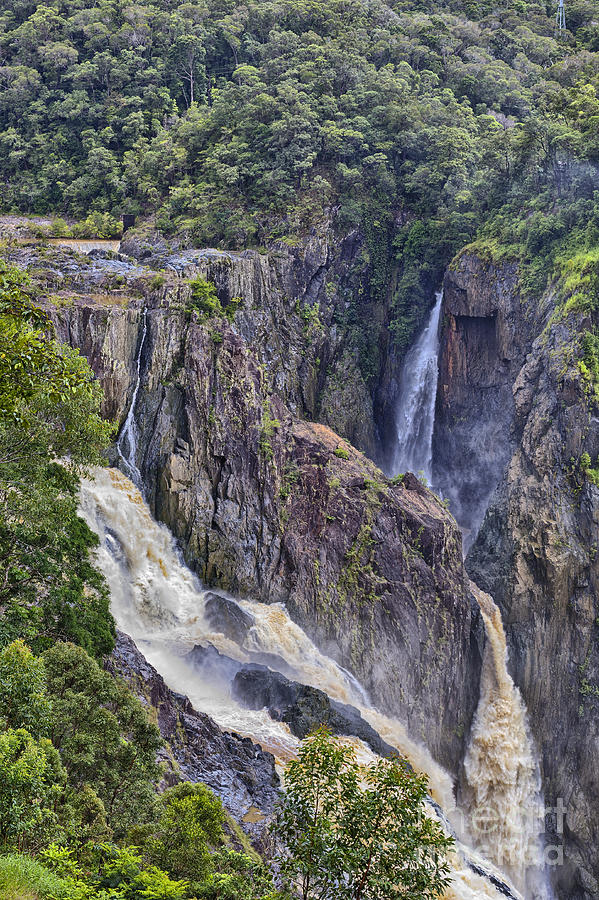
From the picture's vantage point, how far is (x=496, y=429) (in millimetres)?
33875

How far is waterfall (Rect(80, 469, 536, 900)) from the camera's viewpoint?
67.4 ft

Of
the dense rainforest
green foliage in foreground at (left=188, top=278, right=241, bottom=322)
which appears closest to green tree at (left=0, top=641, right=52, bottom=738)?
the dense rainforest

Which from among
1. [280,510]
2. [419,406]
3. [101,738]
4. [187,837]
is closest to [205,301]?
[280,510]

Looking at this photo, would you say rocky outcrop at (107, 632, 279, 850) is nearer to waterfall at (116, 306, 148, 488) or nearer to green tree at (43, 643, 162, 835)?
green tree at (43, 643, 162, 835)

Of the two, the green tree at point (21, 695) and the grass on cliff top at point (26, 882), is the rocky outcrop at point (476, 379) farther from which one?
the grass on cliff top at point (26, 882)

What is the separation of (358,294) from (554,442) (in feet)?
42.1

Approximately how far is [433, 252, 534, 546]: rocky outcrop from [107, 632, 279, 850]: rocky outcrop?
18362 mm

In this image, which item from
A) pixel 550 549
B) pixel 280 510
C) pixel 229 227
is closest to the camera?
pixel 280 510

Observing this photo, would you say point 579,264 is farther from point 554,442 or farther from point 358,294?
point 358,294

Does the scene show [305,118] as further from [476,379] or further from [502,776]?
[502,776]

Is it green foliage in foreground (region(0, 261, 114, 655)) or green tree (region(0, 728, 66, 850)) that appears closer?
green tree (region(0, 728, 66, 850))

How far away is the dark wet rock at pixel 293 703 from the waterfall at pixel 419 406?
51.4ft

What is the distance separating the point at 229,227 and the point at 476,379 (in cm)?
1348

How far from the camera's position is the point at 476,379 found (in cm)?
3481
